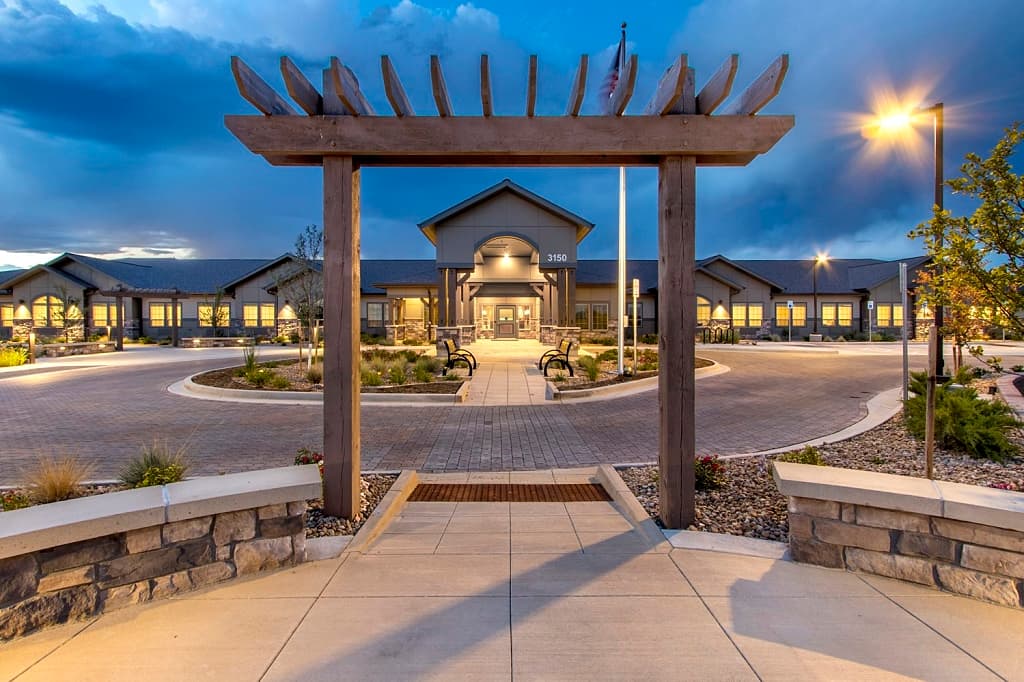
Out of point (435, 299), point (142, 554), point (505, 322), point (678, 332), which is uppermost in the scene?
point (435, 299)

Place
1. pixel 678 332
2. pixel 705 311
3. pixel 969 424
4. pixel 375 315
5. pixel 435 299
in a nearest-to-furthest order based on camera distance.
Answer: pixel 678 332 < pixel 969 424 < pixel 435 299 < pixel 375 315 < pixel 705 311

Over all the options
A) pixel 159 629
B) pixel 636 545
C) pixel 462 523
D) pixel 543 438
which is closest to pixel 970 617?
pixel 636 545

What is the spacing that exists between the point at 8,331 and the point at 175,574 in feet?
154

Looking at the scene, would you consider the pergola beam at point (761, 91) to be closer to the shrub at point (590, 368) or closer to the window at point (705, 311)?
the shrub at point (590, 368)

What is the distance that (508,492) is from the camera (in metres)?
5.54

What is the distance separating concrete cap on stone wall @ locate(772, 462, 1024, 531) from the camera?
310 cm

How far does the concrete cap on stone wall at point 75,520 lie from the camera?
2721mm

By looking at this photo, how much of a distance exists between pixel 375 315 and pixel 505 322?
34.6ft

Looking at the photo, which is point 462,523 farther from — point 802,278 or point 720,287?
point 802,278

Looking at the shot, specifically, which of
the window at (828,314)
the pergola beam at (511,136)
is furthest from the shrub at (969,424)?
the window at (828,314)

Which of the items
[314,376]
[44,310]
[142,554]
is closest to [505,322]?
[314,376]

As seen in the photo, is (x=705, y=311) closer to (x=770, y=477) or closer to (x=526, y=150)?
(x=770, y=477)

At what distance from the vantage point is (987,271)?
4.77m

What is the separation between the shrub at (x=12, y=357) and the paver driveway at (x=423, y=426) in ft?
22.7
